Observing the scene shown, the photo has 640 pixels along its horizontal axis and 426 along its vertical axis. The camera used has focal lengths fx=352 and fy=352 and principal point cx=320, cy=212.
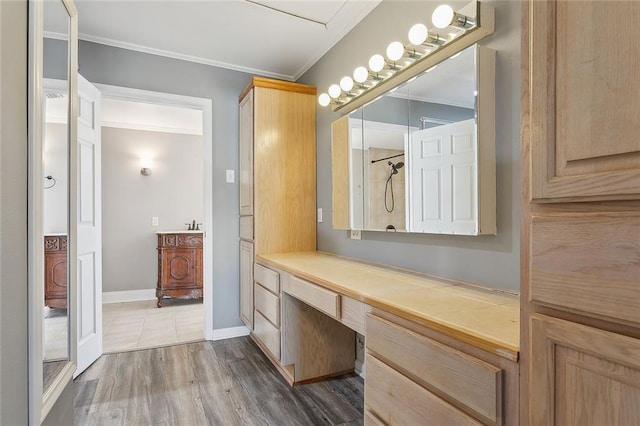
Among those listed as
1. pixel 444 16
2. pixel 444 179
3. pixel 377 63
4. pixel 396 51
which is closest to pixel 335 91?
pixel 377 63

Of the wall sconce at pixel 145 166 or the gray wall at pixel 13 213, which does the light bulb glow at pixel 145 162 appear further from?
the gray wall at pixel 13 213

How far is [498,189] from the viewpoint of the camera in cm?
139

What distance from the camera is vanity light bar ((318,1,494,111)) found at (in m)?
1.41

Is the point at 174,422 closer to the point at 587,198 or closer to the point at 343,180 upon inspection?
the point at 343,180

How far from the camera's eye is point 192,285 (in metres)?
4.32

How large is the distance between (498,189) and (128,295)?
15.1 feet

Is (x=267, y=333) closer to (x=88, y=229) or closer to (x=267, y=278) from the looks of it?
(x=267, y=278)

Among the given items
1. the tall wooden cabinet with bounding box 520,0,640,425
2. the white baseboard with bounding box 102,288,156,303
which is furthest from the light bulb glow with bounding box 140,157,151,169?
the tall wooden cabinet with bounding box 520,0,640,425

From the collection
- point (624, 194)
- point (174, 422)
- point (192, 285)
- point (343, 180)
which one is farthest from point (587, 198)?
point (192, 285)

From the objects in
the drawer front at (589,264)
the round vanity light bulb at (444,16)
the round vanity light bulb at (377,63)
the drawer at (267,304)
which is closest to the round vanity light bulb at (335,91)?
the round vanity light bulb at (377,63)

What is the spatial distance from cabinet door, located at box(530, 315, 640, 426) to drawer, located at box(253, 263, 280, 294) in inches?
68.8

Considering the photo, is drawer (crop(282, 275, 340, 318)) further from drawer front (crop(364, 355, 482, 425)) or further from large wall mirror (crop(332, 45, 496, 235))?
large wall mirror (crop(332, 45, 496, 235))

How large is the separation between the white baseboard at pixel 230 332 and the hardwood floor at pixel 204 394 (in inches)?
13.5

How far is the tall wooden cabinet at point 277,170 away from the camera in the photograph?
2.80 metres
